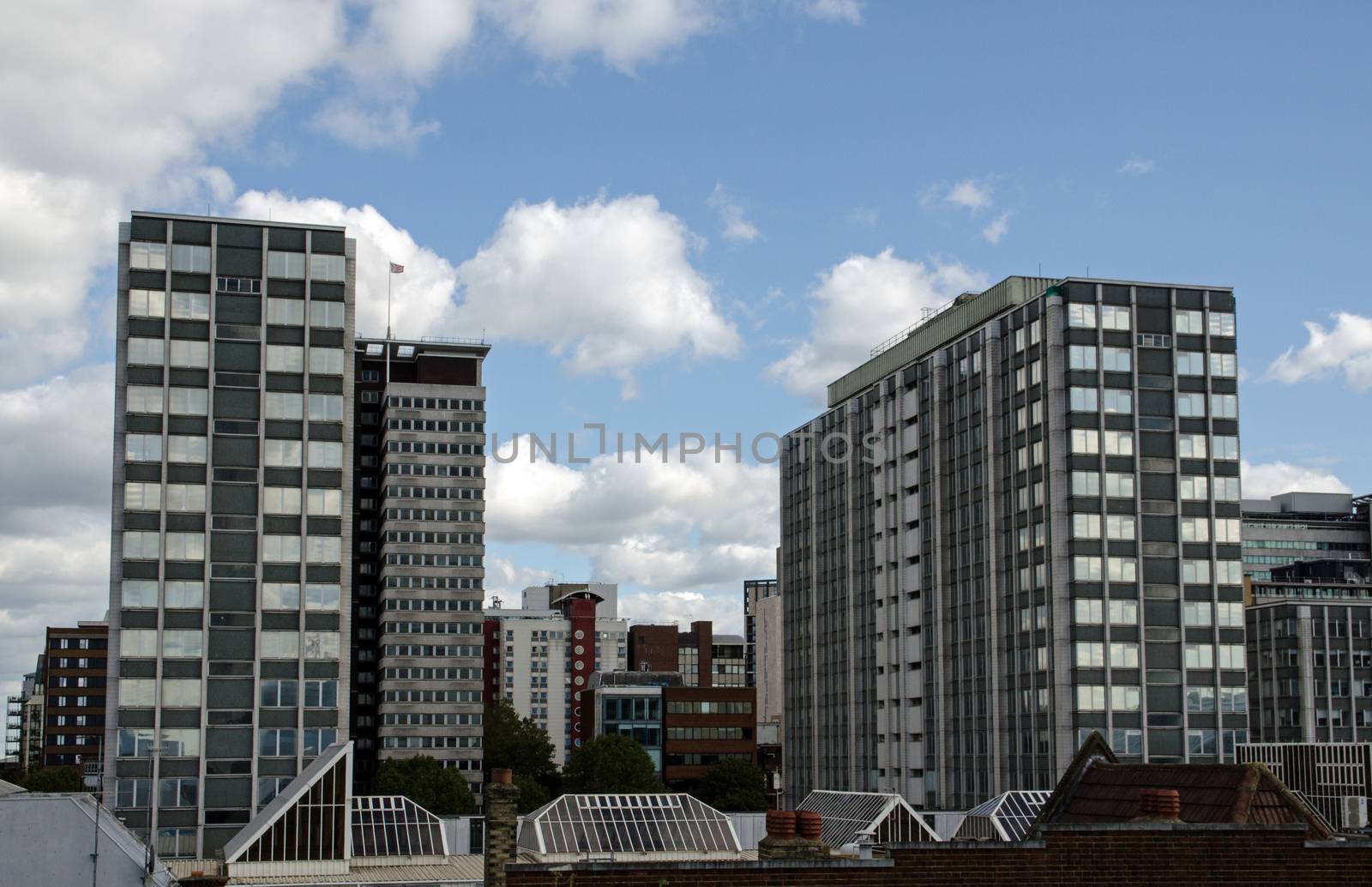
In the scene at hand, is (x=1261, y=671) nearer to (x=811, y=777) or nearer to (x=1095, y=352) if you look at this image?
(x=811, y=777)

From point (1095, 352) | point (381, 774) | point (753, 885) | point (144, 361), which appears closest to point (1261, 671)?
point (1095, 352)

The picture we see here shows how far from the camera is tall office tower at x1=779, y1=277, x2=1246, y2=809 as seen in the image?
110312mm

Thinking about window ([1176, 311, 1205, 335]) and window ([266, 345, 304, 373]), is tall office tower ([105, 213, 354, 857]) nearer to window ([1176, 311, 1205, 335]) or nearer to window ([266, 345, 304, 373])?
window ([266, 345, 304, 373])

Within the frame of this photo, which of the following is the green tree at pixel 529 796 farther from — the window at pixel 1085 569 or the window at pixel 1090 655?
the window at pixel 1085 569

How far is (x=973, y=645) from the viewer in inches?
4902

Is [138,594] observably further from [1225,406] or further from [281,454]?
[1225,406]

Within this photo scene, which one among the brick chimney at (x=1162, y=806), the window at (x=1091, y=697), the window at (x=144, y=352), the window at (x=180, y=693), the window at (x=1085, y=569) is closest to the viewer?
the brick chimney at (x=1162, y=806)

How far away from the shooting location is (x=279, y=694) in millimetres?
96188

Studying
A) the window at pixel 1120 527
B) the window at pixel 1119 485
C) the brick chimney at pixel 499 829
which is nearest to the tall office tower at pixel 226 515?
the window at pixel 1120 527

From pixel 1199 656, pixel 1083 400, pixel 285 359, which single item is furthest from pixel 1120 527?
pixel 285 359

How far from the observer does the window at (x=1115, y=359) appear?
4439 inches

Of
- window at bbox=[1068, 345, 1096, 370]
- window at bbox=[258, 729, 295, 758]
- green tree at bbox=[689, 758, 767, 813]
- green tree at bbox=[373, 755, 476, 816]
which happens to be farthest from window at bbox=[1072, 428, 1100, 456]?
green tree at bbox=[689, 758, 767, 813]

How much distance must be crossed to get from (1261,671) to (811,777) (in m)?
48.5

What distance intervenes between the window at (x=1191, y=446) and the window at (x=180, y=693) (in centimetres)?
7265
